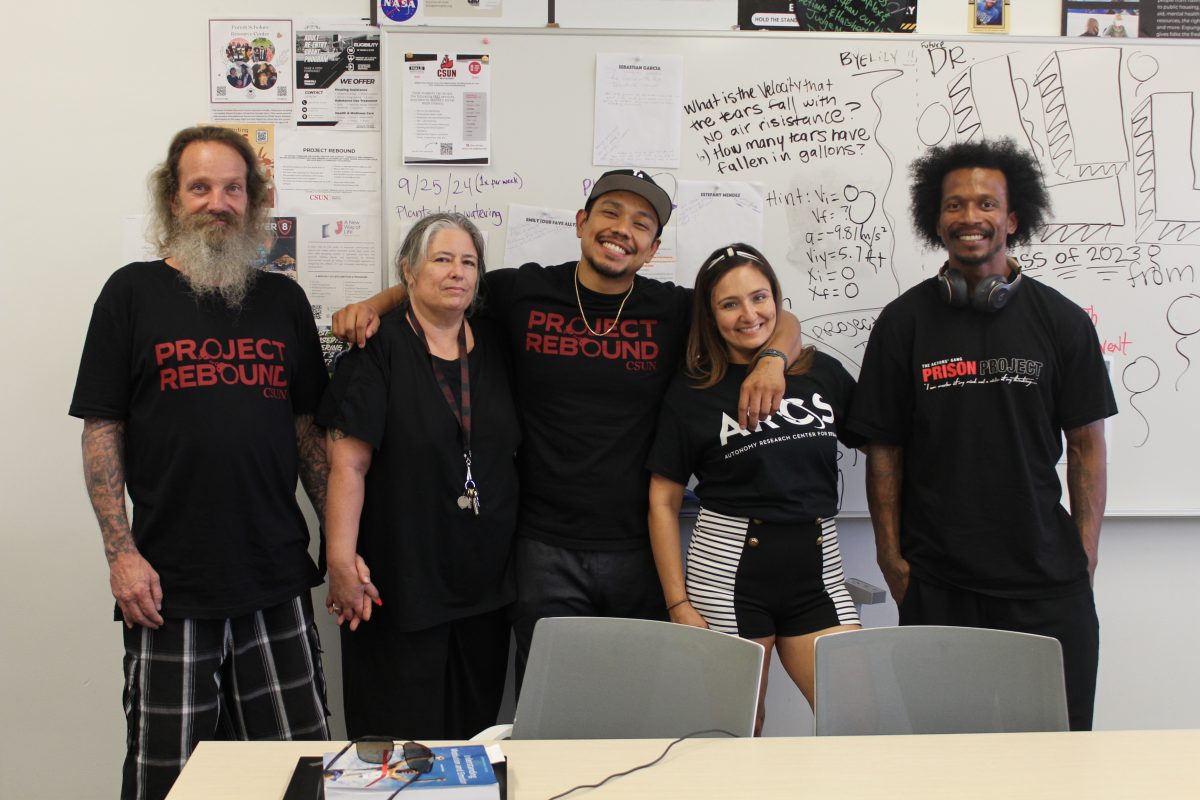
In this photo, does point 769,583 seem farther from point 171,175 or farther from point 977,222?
point 171,175

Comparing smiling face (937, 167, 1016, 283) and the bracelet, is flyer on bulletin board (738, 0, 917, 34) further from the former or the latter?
the bracelet

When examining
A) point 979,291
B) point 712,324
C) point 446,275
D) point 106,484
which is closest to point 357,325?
point 446,275

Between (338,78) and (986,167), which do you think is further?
(338,78)

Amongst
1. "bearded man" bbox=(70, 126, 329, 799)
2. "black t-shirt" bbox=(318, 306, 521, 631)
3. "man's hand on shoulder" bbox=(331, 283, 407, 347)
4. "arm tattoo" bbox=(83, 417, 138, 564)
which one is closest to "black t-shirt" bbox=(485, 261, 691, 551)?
"black t-shirt" bbox=(318, 306, 521, 631)

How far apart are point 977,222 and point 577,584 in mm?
1497

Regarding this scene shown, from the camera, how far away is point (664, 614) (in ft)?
8.13

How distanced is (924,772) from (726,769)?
0.35 m

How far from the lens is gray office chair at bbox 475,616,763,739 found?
5.98 feet

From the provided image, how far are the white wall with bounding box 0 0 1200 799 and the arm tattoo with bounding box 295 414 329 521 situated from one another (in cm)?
73

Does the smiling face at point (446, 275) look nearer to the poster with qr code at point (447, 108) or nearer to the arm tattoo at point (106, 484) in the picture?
the poster with qr code at point (447, 108)

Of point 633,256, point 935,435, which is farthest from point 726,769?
point 633,256

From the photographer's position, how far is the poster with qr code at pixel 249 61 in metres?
2.79

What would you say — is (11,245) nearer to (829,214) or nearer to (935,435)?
(829,214)

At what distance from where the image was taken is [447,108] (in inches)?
109
